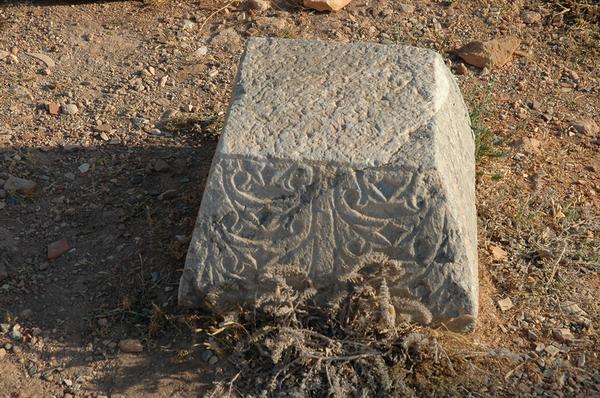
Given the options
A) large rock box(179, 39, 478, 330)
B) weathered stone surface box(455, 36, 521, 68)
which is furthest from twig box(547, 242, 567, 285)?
weathered stone surface box(455, 36, 521, 68)

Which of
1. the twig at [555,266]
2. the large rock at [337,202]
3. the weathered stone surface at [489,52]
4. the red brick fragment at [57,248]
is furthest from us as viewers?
the weathered stone surface at [489,52]

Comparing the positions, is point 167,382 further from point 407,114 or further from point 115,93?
point 115,93

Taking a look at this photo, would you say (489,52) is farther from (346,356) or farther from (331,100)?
(346,356)

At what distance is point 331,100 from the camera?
3719 millimetres

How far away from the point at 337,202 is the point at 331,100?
0.49m

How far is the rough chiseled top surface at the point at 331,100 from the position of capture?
Answer: 351 centimetres

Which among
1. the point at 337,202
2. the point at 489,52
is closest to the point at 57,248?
the point at 337,202

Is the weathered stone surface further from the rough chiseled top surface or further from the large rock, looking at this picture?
the large rock

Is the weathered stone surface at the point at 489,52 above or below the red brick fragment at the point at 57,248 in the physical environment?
above

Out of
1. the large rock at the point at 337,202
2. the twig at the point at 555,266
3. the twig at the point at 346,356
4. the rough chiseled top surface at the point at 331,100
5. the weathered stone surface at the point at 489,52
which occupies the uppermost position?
the rough chiseled top surface at the point at 331,100

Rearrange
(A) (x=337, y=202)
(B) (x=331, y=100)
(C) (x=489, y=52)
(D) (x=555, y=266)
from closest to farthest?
1. (A) (x=337, y=202)
2. (B) (x=331, y=100)
3. (D) (x=555, y=266)
4. (C) (x=489, y=52)

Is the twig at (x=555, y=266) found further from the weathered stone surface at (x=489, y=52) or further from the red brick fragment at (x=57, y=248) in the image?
the red brick fragment at (x=57, y=248)

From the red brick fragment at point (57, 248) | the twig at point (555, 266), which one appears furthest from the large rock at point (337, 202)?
the red brick fragment at point (57, 248)

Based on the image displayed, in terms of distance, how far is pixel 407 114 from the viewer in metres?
3.64
